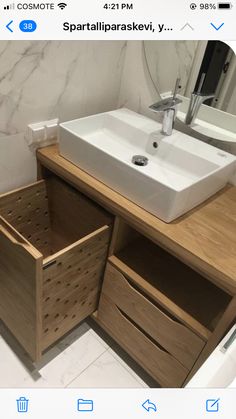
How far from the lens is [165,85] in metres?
1.25

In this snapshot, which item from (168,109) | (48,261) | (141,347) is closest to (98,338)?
(141,347)

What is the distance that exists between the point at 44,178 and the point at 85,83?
0.41 meters

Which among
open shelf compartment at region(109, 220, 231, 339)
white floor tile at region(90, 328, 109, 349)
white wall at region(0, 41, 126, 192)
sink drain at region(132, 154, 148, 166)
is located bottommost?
white floor tile at region(90, 328, 109, 349)

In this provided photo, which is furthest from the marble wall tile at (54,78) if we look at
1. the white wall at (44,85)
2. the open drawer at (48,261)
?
the open drawer at (48,261)

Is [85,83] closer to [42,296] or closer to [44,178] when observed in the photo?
[44,178]

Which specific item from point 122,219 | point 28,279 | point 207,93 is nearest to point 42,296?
point 28,279

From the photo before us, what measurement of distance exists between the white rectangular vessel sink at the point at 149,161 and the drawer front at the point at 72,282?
0.20m

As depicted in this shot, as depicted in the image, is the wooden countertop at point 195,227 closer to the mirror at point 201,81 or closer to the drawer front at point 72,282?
A: the drawer front at point 72,282

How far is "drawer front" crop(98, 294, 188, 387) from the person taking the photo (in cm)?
107
